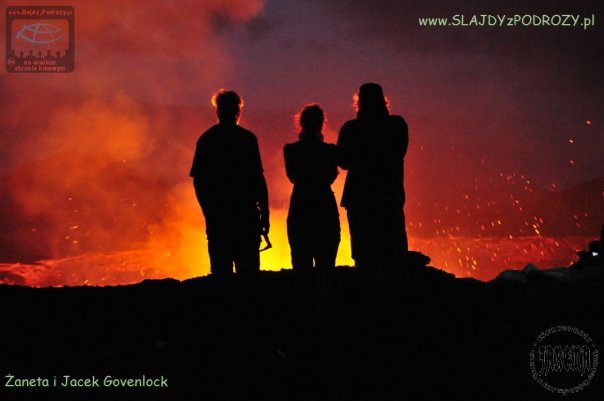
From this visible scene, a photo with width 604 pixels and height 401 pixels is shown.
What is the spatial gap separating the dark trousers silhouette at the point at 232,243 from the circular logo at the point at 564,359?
3153 millimetres

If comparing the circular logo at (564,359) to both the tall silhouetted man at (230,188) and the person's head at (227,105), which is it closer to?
the tall silhouetted man at (230,188)

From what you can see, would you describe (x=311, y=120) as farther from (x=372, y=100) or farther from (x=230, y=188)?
(x=230, y=188)

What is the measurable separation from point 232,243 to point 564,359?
364 cm

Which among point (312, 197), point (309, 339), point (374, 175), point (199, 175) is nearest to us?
point (309, 339)

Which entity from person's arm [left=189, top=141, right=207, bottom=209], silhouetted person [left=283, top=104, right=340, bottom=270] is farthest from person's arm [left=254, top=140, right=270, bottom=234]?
person's arm [left=189, top=141, right=207, bottom=209]

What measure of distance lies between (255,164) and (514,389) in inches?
138

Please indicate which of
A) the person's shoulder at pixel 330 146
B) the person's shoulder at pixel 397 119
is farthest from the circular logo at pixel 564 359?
the person's shoulder at pixel 330 146

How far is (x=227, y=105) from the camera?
5.79 meters

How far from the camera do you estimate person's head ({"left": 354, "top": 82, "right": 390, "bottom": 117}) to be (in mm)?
5602

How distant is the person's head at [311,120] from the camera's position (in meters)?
5.68

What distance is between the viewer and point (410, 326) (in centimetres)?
566

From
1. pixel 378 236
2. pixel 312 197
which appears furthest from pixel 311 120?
pixel 378 236

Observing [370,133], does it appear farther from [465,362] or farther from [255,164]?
[465,362]

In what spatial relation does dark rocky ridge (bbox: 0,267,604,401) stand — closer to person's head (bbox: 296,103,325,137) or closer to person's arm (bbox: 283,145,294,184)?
person's arm (bbox: 283,145,294,184)
